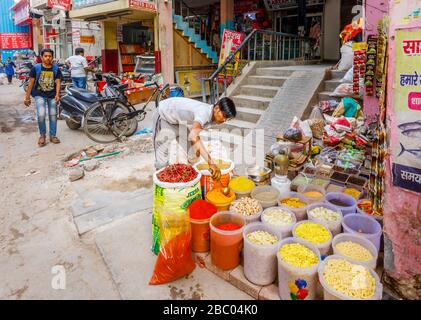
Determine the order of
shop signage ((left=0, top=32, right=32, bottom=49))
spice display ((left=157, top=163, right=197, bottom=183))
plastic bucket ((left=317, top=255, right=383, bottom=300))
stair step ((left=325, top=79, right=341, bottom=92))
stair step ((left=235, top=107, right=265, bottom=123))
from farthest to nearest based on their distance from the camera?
shop signage ((left=0, top=32, right=32, bottom=49)) → stair step ((left=235, top=107, right=265, bottom=123)) → stair step ((left=325, top=79, right=341, bottom=92)) → spice display ((left=157, top=163, right=197, bottom=183)) → plastic bucket ((left=317, top=255, right=383, bottom=300))

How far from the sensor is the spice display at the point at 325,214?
9.15 feet

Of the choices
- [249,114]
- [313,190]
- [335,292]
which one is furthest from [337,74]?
[335,292]

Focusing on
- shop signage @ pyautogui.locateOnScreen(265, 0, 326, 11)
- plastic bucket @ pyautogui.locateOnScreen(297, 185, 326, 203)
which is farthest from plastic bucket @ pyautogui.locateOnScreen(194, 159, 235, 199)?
shop signage @ pyautogui.locateOnScreen(265, 0, 326, 11)

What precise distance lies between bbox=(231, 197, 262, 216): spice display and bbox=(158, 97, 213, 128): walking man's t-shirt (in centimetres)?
87

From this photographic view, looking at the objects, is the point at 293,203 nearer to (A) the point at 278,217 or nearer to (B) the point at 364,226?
(A) the point at 278,217

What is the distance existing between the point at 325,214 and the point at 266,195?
61 centimetres

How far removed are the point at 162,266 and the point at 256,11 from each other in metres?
12.5

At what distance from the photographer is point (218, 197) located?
3088mm

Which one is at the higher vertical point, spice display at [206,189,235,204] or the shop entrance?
the shop entrance

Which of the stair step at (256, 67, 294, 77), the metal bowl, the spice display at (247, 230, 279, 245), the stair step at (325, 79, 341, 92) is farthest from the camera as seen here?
the stair step at (256, 67, 294, 77)

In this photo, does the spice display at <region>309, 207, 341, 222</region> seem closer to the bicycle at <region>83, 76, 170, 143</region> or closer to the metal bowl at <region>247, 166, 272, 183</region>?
the metal bowl at <region>247, 166, 272, 183</region>

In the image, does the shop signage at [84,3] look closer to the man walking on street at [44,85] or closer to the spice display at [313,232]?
the man walking on street at [44,85]

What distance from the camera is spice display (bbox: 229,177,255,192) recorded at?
3.32 meters

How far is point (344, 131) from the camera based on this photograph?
4.66 meters
